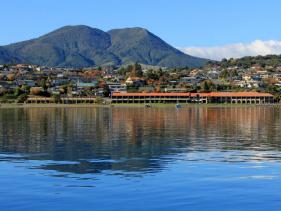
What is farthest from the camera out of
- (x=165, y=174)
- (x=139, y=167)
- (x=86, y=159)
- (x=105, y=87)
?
(x=105, y=87)

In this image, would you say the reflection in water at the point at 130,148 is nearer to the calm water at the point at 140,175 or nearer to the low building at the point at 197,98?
the calm water at the point at 140,175

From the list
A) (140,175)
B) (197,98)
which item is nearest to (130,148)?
(140,175)

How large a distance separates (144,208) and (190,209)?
4.00ft

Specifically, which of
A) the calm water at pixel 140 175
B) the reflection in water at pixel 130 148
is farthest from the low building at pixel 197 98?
the calm water at pixel 140 175

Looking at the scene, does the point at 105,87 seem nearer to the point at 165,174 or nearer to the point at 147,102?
the point at 147,102

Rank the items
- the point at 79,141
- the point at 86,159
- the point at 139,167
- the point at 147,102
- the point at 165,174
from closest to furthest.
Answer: the point at 165,174, the point at 139,167, the point at 86,159, the point at 79,141, the point at 147,102

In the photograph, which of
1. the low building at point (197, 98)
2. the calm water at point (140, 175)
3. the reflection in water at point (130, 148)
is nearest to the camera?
the calm water at point (140, 175)

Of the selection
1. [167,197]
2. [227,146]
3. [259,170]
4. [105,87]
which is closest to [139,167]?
[259,170]

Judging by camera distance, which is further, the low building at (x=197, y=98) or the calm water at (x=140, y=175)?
the low building at (x=197, y=98)

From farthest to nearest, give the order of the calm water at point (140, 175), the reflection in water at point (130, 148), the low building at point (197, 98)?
the low building at point (197, 98) < the reflection in water at point (130, 148) < the calm water at point (140, 175)

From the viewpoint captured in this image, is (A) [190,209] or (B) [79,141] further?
(B) [79,141]

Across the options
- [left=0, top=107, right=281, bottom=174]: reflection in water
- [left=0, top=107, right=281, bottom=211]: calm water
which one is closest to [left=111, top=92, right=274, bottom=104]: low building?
[left=0, top=107, right=281, bottom=174]: reflection in water

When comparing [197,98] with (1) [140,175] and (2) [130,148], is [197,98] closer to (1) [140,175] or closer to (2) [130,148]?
(2) [130,148]

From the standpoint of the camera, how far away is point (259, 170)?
2408cm
